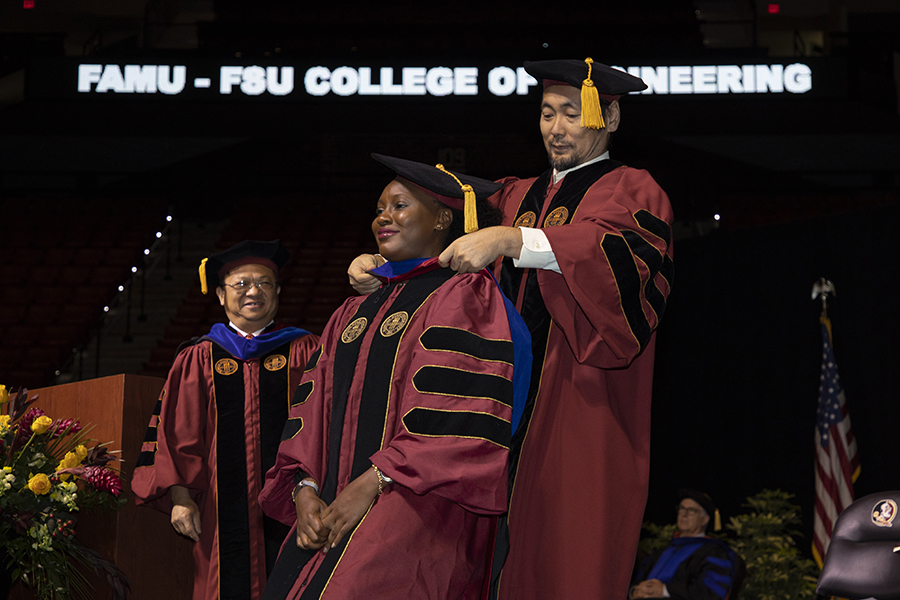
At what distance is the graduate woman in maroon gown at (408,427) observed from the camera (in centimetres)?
198

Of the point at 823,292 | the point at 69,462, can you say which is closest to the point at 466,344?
the point at 69,462

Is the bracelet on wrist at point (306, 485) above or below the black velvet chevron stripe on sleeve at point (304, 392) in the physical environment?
below

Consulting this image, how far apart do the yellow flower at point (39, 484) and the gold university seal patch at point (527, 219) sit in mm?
1798

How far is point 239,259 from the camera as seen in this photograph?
12.1 ft

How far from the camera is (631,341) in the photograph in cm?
226

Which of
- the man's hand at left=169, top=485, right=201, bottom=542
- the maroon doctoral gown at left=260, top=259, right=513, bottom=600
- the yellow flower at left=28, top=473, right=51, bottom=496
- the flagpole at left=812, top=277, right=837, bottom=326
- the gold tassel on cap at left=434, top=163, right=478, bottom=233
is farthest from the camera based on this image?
the flagpole at left=812, top=277, right=837, bottom=326

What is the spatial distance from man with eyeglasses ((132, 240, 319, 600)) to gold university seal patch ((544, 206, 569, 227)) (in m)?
1.03

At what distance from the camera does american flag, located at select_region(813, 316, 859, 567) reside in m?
7.10

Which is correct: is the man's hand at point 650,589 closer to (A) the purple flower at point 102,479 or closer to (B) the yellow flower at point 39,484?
(A) the purple flower at point 102,479

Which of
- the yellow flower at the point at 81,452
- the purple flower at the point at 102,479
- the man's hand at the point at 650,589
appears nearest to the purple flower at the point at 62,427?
the yellow flower at the point at 81,452

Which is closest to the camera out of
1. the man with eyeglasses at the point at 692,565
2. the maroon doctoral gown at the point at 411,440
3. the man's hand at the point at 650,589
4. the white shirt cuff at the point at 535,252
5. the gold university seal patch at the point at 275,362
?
the maroon doctoral gown at the point at 411,440

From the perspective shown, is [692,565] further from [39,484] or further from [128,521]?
[39,484]

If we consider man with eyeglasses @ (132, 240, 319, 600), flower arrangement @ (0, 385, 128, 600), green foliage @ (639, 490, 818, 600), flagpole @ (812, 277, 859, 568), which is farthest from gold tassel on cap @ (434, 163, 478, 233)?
flagpole @ (812, 277, 859, 568)

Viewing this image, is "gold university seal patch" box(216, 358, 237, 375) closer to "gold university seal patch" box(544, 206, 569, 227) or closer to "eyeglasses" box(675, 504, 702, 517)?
"gold university seal patch" box(544, 206, 569, 227)
